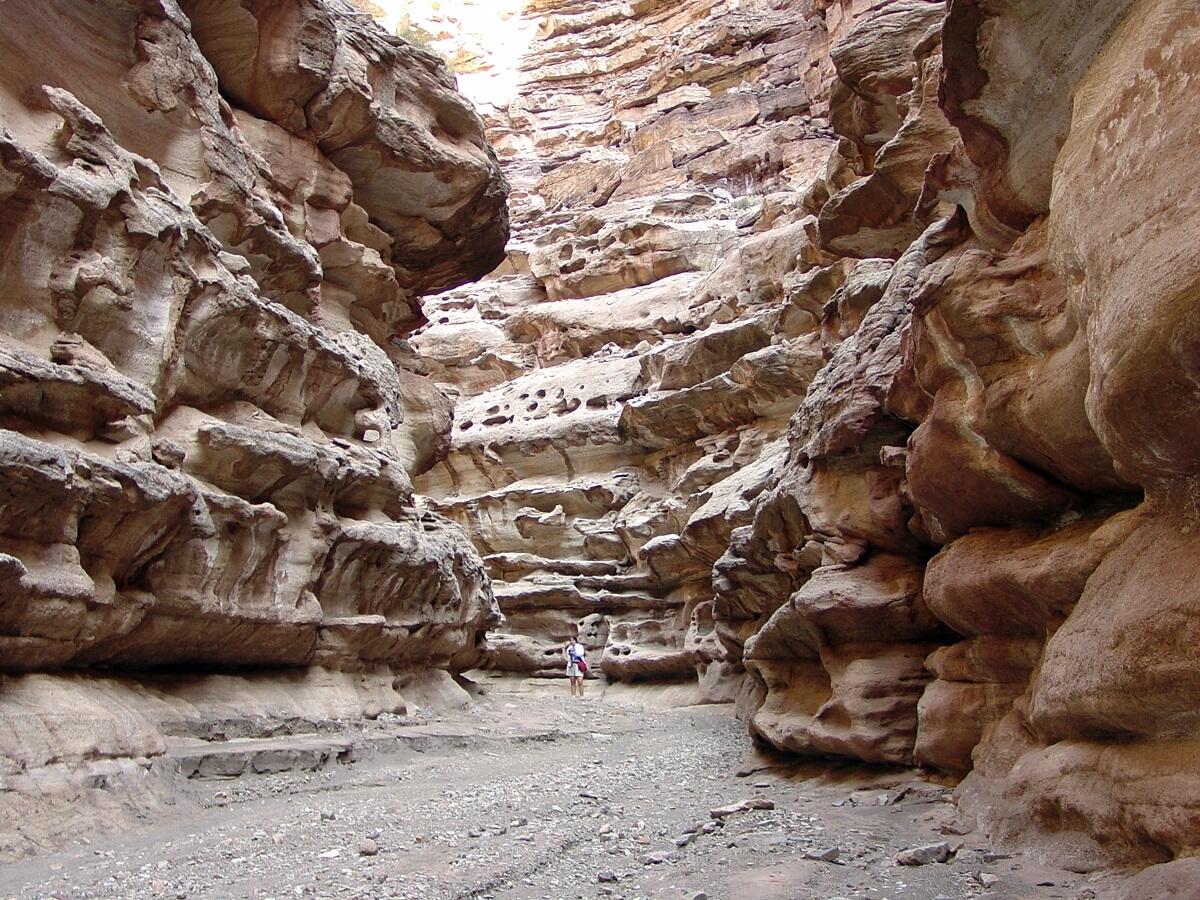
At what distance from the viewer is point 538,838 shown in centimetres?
695

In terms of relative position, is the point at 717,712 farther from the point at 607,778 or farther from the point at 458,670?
the point at 607,778

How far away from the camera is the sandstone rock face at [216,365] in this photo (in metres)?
9.24

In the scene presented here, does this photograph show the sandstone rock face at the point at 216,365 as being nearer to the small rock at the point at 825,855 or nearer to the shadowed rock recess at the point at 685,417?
the shadowed rock recess at the point at 685,417

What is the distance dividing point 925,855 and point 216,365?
11635mm

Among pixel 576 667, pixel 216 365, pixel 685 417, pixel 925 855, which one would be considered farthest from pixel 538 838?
pixel 685 417

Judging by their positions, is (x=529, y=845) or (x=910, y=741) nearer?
(x=529, y=845)

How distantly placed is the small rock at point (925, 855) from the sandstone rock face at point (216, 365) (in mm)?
7204

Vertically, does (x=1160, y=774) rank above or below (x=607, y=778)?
above

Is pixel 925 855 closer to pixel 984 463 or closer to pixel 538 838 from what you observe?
pixel 984 463

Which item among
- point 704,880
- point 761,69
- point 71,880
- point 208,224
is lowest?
point 71,880

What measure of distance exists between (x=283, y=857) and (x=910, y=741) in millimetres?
5870

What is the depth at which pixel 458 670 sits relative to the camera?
20.5m

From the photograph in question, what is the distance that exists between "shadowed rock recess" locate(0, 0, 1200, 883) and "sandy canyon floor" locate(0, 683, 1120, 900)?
50 centimetres

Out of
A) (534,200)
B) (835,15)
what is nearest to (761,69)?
(835,15)
